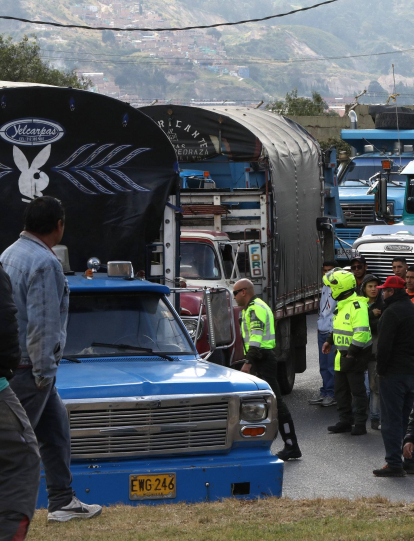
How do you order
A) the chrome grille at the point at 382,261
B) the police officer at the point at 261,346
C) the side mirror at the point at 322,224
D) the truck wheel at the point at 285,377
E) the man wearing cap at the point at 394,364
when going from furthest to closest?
the side mirror at the point at 322,224
the chrome grille at the point at 382,261
the truck wheel at the point at 285,377
the police officer at the point at 261,346
the man wearing cap at the point at 394,364

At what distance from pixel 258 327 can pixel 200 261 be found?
4010 millimetres

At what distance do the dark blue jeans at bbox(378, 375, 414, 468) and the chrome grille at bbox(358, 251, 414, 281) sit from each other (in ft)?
22.1

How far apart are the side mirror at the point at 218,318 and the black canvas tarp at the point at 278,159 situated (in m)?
6.44

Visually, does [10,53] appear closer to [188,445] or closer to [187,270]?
[187,270]

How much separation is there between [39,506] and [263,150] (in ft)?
32.7

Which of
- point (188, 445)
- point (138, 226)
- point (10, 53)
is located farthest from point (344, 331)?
point (10, 53)

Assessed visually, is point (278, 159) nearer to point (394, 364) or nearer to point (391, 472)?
point (394, 364)

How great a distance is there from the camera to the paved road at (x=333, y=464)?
8.93m

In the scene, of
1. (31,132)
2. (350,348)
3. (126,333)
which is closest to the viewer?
(126,333)

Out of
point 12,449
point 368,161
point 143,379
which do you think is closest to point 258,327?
point 143,379


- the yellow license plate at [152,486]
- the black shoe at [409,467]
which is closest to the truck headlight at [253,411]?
the yellow license plate at [152,486]

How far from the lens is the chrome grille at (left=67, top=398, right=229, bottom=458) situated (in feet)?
22.3

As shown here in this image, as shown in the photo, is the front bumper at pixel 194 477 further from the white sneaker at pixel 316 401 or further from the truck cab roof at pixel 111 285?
the white sneaker at pixel 316 401

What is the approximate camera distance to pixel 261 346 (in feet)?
33.4
